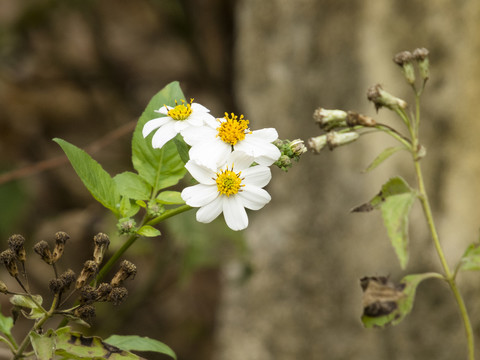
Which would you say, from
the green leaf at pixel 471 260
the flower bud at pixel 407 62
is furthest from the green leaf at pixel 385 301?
the flower bud at pixel 407 62

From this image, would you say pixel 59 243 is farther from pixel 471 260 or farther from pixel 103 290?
pixel 471 260

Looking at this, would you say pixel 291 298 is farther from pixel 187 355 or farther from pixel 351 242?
pixel 187 355

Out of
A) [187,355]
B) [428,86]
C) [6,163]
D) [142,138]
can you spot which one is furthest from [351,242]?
[6,163]

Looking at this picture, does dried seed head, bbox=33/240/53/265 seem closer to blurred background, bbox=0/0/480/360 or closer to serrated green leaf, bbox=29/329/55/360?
serrated green leaf, bbox=29/329/55/360

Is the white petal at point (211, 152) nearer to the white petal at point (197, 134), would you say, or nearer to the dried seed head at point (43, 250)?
the white petal at point (197, 134)

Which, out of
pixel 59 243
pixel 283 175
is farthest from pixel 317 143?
pixel 283 175
